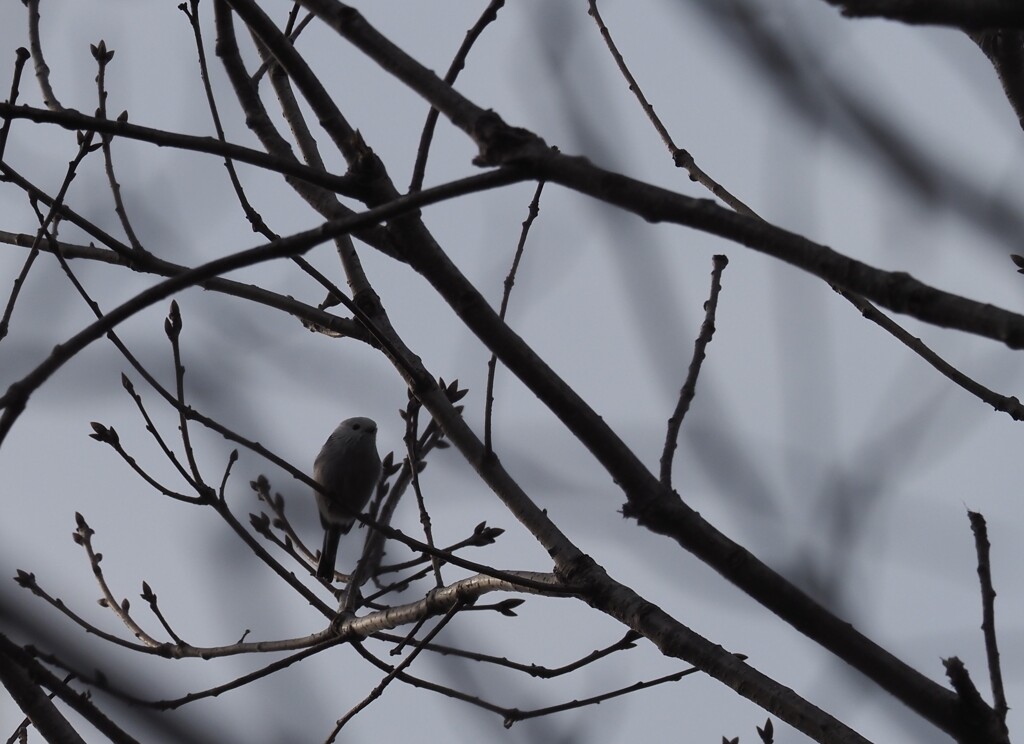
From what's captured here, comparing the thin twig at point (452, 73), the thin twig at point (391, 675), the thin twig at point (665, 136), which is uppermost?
the thin twig at point (665, 136)

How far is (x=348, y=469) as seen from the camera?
6852 mm

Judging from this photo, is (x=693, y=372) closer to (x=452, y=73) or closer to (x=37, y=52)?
(x=452, y=73)

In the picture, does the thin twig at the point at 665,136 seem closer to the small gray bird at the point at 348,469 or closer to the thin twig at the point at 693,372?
the thin twig at the point at 693,372

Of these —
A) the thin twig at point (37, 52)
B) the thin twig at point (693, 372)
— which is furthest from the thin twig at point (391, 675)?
the thin twig at point (37, 52)

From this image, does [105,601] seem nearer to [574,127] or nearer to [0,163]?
[0,163]

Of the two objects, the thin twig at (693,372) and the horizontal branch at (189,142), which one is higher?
the thin twig at (693,372)

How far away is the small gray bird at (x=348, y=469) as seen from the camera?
6.40 m

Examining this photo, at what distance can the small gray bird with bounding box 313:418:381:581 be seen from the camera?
6.40m

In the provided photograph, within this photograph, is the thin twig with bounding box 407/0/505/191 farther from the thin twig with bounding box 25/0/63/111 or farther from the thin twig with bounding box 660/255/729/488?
the thin twig with bounding box 25/0/63/111

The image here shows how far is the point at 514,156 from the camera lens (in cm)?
175

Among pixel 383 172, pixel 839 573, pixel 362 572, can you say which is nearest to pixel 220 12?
pixel 383 172

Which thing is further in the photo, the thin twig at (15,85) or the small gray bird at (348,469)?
the small gray bird at (348,469)

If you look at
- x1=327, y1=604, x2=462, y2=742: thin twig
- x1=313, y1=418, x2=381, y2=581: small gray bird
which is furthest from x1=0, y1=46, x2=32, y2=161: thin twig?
x1=313, y1=418, x2=381, y2=581: small gray bird

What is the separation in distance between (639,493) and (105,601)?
2900mm
